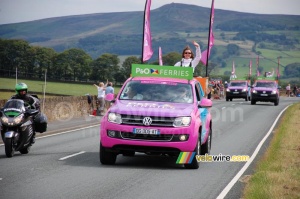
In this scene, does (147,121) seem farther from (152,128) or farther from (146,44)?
(146,44)

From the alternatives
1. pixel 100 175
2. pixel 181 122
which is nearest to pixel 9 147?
pixel 100 175

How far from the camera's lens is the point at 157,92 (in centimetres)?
1474

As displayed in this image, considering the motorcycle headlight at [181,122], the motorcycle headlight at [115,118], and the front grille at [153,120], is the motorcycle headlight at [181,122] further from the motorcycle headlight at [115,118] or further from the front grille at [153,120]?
the motorcycle headlight at [115,118]

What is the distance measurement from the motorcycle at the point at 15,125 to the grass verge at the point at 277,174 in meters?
4.98

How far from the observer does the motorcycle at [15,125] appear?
14.9m

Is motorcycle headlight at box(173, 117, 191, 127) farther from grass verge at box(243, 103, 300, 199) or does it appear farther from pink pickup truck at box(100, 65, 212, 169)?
grass verge at box(243, 103, 300, 199)

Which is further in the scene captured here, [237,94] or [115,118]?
[237,94]

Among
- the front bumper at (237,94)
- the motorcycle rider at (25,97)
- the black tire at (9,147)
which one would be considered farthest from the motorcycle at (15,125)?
the front bumper at (237,94)

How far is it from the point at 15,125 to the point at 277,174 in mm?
5553

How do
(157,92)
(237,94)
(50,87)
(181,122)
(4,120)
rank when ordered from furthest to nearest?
1. (50,87)
2. (237,94)
3. (4,120)
4. (157,92)
5. (181,122)

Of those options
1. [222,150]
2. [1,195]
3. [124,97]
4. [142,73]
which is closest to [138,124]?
[124,97]

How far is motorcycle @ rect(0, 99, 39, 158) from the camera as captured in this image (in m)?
14.9

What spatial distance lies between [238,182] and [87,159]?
3932 millimetres

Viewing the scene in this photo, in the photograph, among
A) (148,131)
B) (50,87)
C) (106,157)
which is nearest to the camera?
(148,131)
